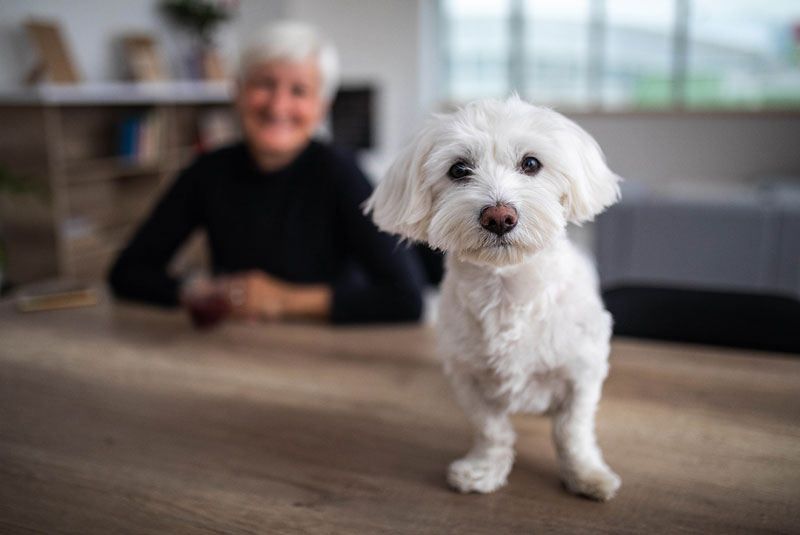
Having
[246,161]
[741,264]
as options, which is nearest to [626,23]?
[741,264]

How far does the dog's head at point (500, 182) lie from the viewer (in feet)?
1.95

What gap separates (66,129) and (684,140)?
5.51 meters

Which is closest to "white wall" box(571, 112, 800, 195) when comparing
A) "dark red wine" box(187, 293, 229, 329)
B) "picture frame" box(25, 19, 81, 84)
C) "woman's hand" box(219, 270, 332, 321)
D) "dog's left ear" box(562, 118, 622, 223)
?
"picture frame" box(25, 19, 81, 84)

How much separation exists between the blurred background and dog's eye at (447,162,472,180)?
0.34 ft

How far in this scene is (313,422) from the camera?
0.90 meters

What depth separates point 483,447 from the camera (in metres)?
0.73

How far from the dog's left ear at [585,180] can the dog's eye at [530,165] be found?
28 mm

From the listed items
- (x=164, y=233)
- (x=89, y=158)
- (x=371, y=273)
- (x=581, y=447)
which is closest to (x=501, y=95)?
(x=581, y=447)

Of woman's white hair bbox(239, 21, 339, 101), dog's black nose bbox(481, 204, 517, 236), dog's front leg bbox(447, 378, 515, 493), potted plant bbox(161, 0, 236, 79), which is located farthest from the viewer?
potted plant bbox(161, 0, 236, 79)

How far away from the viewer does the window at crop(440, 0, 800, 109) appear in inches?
246

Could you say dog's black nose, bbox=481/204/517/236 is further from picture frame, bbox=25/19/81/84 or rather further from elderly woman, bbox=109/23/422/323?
picture frame, bbox=25/19/81/84

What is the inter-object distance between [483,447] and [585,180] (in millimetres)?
320

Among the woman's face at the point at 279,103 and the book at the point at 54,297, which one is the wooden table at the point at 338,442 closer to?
the book at the point at 54,297

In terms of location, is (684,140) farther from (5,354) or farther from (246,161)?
(5,354)
